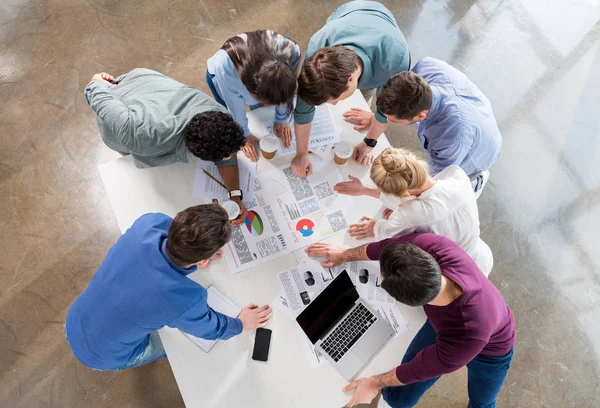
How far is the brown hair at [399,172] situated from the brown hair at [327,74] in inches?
12.9

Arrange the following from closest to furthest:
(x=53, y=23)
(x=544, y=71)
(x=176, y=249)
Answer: (x=176, y=249), (x=53, y=23), (x=544, y=71)

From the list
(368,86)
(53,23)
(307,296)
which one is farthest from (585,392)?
(53,23)

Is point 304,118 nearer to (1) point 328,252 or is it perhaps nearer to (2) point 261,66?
(2) point 261,66

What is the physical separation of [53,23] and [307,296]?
2781 mm

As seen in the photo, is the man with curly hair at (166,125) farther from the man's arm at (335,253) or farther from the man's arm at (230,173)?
the man's arm at (335,253)

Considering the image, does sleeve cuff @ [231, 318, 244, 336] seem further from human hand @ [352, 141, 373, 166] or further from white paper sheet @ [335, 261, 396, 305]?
human hand @ [352, 141, 373, 166]

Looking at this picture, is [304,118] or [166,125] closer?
[166,125]

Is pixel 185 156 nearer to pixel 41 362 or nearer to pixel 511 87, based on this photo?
pixel 41 362

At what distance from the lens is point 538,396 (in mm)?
2354

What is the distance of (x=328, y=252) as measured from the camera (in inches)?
64.7

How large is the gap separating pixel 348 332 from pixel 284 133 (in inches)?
36.2

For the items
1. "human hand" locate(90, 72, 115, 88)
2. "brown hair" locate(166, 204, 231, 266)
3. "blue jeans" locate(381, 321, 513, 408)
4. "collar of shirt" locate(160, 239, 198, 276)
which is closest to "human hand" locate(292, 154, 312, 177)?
"brown hair" locate(166, 204, 231, 266)

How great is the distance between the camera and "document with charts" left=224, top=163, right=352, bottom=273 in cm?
166

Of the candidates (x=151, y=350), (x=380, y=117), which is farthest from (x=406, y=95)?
(x=151, y=350)
